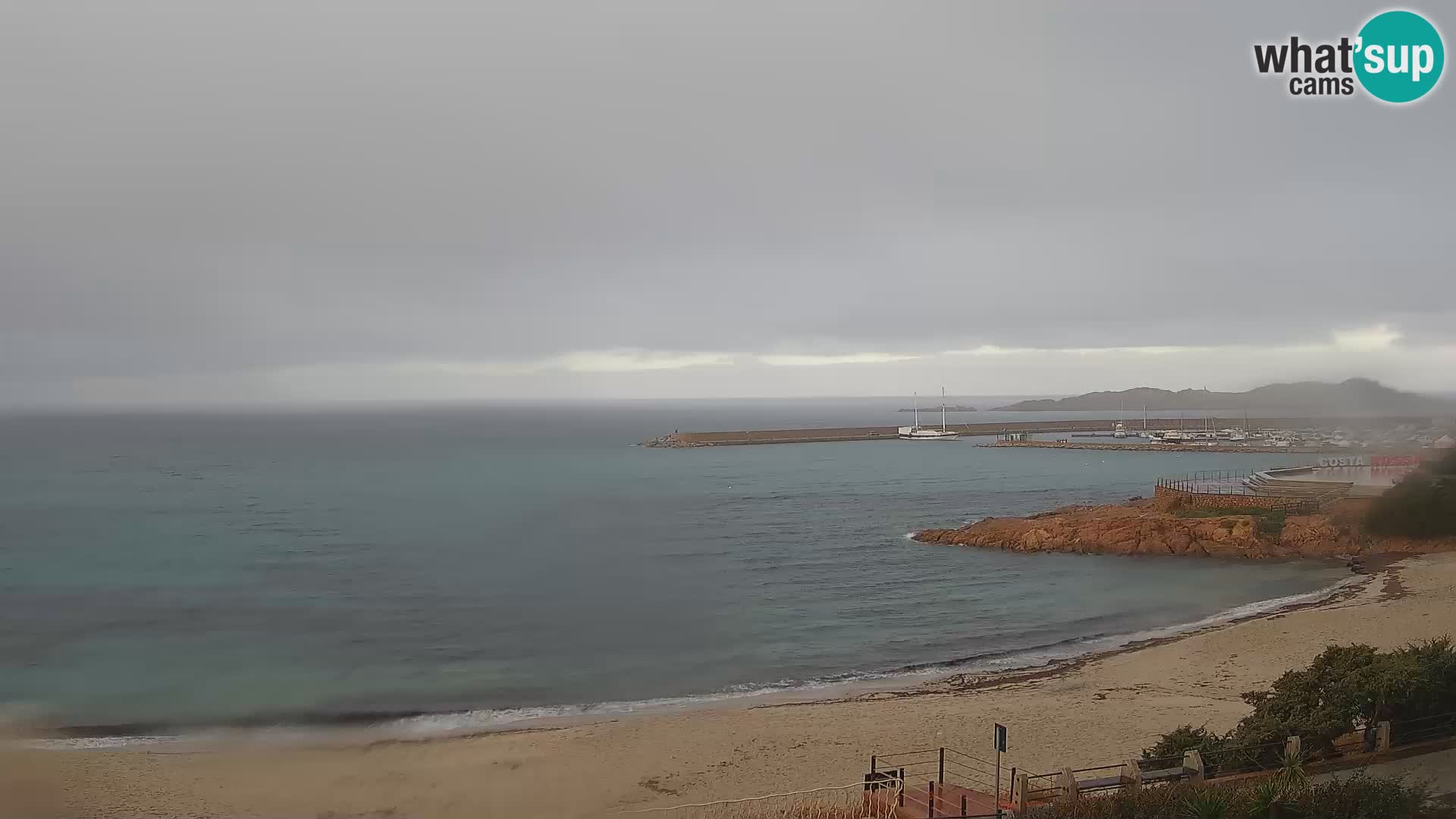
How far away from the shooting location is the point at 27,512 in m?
60.6

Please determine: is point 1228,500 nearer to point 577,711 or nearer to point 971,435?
point 577,711

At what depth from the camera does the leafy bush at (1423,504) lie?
814 centimetres

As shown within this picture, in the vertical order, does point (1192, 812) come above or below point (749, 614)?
above

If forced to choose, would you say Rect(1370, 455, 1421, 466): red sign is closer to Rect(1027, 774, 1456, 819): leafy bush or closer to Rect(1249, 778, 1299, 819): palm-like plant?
Rect(1027, 774, 1456, 819): leafy bush

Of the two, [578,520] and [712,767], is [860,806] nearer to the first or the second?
[712,767]

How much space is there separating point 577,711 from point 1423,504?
1755 cm

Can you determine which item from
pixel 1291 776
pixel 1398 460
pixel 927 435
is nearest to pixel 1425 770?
pixel 1291 776

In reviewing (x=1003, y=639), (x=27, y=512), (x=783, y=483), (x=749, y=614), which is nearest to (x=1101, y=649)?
(x=1003, y=639)

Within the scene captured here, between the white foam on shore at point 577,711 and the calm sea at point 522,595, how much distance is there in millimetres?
183

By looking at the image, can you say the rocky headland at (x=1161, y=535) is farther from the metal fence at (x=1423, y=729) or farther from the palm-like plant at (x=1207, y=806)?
the palm-like plant at (x=1207, y=806)

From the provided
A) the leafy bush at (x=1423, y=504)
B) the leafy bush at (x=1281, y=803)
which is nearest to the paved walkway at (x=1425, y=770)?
the leafy bush at (x=1281, y=803)

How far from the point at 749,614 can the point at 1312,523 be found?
2778 centimetres

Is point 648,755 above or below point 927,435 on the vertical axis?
below

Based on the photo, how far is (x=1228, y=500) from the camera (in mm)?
48281
